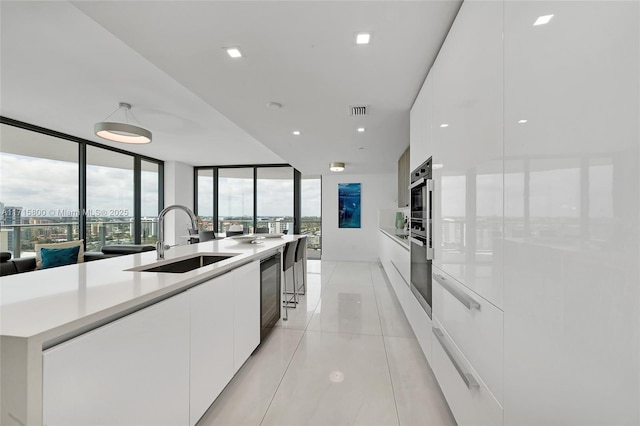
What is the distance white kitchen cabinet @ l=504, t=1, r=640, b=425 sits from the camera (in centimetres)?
54

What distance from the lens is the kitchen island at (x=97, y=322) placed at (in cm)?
69

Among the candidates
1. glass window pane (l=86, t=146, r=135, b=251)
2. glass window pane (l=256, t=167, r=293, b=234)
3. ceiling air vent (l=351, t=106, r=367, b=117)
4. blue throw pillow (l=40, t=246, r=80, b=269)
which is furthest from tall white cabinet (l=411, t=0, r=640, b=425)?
glass window pane (l=86, t=146, r=135, b=251)

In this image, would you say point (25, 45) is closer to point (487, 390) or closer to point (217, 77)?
point (217, 77)

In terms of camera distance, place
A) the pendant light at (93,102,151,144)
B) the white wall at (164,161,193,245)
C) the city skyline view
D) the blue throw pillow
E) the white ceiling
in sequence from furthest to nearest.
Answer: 1. the white wall at (164,161,193,245)
2. the city skyline view
3. the blue throw pillow
4. the pendant light at (93,102,151,144)
5. the white ceiling

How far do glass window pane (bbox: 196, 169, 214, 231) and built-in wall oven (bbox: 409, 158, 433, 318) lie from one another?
23.4 feet

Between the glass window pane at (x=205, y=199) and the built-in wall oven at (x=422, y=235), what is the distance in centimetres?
713

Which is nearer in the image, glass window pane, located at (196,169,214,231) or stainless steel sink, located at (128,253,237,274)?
stainless steel sink, located at (128,253,237,274)

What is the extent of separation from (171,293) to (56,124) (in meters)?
5.28

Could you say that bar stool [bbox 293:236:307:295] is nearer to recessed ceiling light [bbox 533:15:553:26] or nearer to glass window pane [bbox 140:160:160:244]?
recessed ceiling light [bbox 533:15:553:26]

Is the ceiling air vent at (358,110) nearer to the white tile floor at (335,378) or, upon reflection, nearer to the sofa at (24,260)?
the white tile floor at (335,378)

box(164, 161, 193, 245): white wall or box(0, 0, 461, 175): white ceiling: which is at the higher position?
box(0, 0, 461, 175): white ceiling

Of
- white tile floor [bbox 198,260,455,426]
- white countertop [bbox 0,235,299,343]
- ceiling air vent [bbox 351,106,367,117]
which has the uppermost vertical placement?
ceiling air vent [bbox 351,106,367,117]

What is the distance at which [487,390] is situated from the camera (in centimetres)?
109

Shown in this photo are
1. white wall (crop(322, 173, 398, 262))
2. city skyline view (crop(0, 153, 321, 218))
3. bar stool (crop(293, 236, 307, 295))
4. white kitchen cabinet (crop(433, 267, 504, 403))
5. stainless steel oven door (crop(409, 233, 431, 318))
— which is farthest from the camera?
white wall (crop(322, 173, 398, 262))
